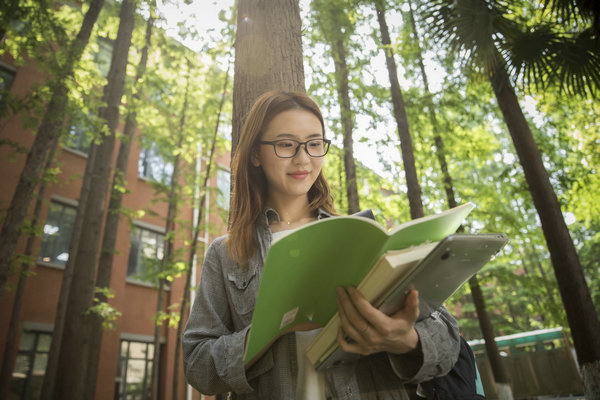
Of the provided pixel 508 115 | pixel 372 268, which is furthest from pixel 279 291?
pixel 508 115

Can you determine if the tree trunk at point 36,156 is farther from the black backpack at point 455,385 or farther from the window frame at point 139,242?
the window frame at point 139,242

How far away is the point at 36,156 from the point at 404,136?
6388 mm

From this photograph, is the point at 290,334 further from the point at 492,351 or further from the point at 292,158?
the point at 492,351

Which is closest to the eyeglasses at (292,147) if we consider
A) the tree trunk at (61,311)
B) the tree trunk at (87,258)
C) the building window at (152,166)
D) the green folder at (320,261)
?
the green folder at (320,261)

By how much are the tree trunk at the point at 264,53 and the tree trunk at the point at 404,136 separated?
4.00 metres

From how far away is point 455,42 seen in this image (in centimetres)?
591

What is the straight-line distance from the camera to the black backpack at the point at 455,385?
1.19 metres

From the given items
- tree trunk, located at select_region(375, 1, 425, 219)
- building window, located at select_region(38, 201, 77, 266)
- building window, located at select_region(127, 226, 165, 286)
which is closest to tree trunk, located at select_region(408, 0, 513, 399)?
tree trunk, located at select_region(375, 1, 425, 219)

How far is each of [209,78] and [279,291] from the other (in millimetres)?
11768

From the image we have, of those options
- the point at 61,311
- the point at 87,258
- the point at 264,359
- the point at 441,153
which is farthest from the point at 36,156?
the point at 441,153

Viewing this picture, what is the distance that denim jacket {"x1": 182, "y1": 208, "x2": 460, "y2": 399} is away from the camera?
1173 mm

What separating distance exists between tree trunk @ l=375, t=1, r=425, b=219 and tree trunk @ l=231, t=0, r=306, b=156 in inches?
158

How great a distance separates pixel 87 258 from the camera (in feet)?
23.9

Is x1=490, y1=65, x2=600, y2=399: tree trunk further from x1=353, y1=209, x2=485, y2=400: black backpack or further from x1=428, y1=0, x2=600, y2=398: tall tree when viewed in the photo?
x1=353, y1=209, x2=485, y2=400: black backpack
